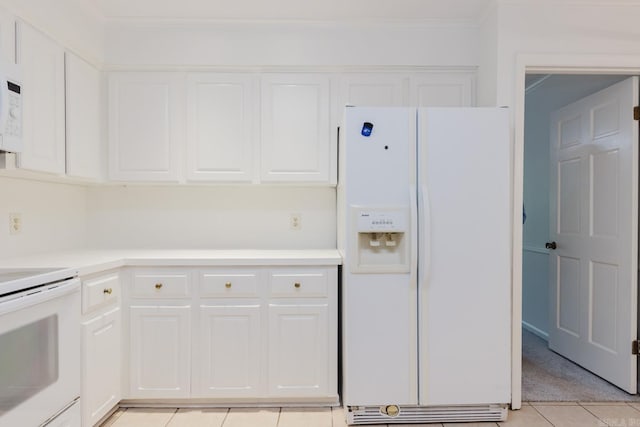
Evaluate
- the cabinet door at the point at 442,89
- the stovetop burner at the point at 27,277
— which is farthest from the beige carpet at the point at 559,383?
the stovetop burner at the point at 27,277

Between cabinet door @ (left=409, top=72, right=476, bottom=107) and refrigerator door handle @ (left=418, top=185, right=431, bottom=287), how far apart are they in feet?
2.76

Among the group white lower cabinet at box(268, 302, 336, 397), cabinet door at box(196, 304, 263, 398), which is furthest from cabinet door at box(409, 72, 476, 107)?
cabinet door at box(196, 304, 263, 398)

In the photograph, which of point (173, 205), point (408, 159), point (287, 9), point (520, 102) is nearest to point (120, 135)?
point (173, 205)

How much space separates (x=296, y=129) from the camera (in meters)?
2.51

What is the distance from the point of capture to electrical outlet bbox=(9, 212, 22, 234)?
2.10 m

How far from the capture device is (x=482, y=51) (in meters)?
2.44

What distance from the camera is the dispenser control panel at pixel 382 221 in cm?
195

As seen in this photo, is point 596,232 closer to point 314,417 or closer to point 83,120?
point 314,417

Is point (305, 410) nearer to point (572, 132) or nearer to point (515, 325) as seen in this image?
point (515, 325)

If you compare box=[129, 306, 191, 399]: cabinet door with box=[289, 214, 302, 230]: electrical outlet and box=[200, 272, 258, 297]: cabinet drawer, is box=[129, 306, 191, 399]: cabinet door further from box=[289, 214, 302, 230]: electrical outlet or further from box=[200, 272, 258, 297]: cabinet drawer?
box=[289, 214, 302, 230]: electrical outlet

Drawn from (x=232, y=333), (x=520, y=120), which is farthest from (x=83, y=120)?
(x=520, y=120)

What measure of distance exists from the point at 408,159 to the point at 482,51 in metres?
1.08

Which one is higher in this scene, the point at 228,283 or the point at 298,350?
the point at 228,283

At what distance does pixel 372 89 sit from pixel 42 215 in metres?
2.28
